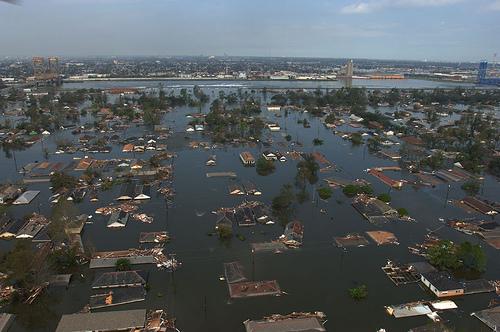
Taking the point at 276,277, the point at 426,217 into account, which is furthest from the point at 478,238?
the point at 276,277

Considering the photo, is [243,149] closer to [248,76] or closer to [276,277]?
[276,277]

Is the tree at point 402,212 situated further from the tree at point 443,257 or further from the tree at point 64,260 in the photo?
the tree at point 64,260

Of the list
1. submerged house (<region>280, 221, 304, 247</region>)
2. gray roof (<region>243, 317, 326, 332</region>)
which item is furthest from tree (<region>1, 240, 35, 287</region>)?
submerged house (<region>280, 221, 304, 247</region>)

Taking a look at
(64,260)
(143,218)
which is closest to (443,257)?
(143,218)

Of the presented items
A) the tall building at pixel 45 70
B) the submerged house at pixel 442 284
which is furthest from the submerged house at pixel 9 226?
the tall building at pixel 45 70

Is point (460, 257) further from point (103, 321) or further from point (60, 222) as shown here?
point (60, 222)

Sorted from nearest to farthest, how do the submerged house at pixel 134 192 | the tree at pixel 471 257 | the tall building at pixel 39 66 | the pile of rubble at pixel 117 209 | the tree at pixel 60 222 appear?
1. the tree at pixel 471 257
2. the tree at pixel 60 222
3. the pile of rubble at pixel 117 209
4. the submerged house at pixel 134 192
5. the tall building at pixel 39 66
